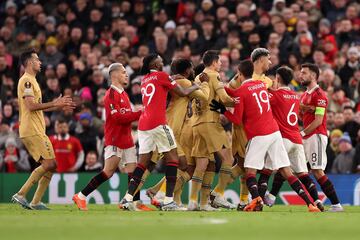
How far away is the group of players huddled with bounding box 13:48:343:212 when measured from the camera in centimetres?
1655

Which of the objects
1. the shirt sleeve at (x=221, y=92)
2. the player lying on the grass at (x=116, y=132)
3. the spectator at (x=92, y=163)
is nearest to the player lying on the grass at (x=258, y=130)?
the shirt sleeve at (x=221, y=92)

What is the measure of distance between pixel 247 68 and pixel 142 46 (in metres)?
9.99

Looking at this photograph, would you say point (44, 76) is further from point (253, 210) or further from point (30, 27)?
point (253, 210)

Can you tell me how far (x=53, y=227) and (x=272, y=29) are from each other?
591 inches

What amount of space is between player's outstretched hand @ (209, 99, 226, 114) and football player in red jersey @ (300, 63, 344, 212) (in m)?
1.53

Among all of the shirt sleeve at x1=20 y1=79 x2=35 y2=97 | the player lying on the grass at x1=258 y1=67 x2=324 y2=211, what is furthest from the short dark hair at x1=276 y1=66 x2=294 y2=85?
the shirt sleeve at x1=20 y1=79 x2=35 y2=97

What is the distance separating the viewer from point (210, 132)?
1694cm

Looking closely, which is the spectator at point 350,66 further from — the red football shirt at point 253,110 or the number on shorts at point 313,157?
the red football shirt at point 253,110

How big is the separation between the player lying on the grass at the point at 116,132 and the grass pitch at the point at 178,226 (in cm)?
Answer: 156

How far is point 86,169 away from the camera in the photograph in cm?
2347

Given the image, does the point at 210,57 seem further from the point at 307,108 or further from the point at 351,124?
the point at 351,124

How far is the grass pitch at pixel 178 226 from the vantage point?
37.6ft

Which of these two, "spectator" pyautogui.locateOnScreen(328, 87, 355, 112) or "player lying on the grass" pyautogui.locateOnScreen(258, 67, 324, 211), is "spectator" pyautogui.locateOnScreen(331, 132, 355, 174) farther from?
"player lying on the grass" pyautogui.locateOnScreen(258, 67, 324, 211)

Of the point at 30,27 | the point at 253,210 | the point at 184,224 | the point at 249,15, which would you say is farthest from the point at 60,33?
the point at 184,224
